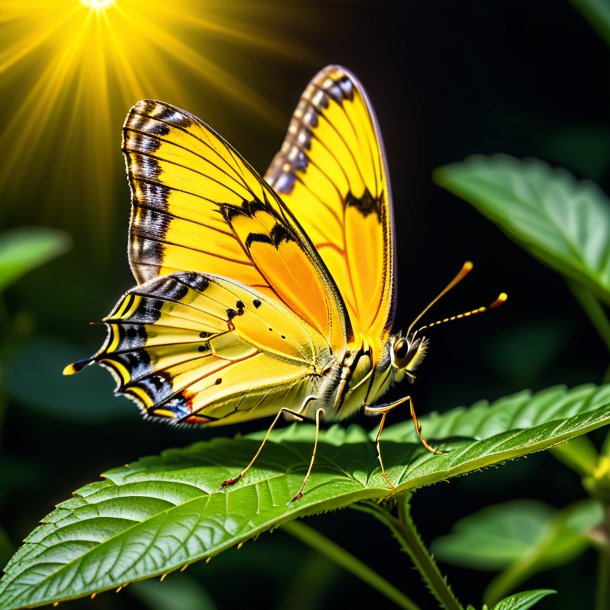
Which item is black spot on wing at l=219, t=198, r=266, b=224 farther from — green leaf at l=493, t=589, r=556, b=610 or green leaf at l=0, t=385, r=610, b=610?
green leaf at l=493, t=589, r=556, b=610

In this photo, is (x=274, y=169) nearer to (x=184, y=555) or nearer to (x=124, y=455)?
(x=184, y=555)

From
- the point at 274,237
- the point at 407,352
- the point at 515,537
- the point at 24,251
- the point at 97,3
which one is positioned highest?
the point at 97,3

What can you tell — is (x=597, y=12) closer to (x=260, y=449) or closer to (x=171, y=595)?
(x=260, y=449)

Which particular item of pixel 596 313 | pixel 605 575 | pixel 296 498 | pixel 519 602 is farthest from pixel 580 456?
pixel 296 498

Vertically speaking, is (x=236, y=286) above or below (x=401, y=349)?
above

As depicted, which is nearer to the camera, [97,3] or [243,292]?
[243,292]

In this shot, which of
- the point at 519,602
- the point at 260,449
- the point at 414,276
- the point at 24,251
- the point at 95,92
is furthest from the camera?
the point at 414,276

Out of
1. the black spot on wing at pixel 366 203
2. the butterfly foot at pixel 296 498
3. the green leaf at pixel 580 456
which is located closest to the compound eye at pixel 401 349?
the black spot on wing at pixel 366 203
